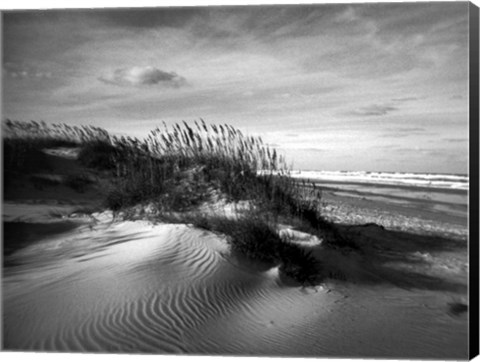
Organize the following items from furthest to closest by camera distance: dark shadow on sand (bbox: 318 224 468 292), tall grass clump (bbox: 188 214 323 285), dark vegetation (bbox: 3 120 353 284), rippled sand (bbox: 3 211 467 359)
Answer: dark vegetation (bbox: 3 120 353 284), tall grass clump (bbox: 188 214 323 285), dark shadow on sand (bbox: 318 224 468 292), rippled sand (bbox: 3 211 467 359)

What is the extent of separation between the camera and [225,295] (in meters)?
4.47

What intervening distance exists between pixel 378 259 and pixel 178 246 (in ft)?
6.76

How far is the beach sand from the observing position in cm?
429

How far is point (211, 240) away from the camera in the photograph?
501 centimetres

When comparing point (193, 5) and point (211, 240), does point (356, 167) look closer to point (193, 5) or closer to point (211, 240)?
point (211, 240)

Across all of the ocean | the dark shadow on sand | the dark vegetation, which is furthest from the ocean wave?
the dark shadow on sand

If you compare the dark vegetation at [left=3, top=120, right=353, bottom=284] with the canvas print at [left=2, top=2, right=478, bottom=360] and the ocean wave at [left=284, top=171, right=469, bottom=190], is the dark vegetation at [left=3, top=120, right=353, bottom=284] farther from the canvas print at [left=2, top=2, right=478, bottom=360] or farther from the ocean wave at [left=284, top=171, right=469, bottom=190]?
the ocean wave at [left=284, top=171, right=469, bottom=190]

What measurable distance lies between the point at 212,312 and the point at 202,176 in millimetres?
1797

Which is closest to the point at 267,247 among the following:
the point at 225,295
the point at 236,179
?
the point at 225,295

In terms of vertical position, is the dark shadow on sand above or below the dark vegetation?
below

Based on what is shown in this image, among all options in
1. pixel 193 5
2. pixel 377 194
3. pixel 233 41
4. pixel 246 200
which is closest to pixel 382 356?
pixel 246 200

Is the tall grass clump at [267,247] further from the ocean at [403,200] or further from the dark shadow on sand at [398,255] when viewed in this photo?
the ocean at [403,200]

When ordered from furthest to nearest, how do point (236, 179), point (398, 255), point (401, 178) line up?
point (401, 178)
point (236, 179)
point (398, 255)

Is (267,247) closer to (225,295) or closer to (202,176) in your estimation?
(225,295)
